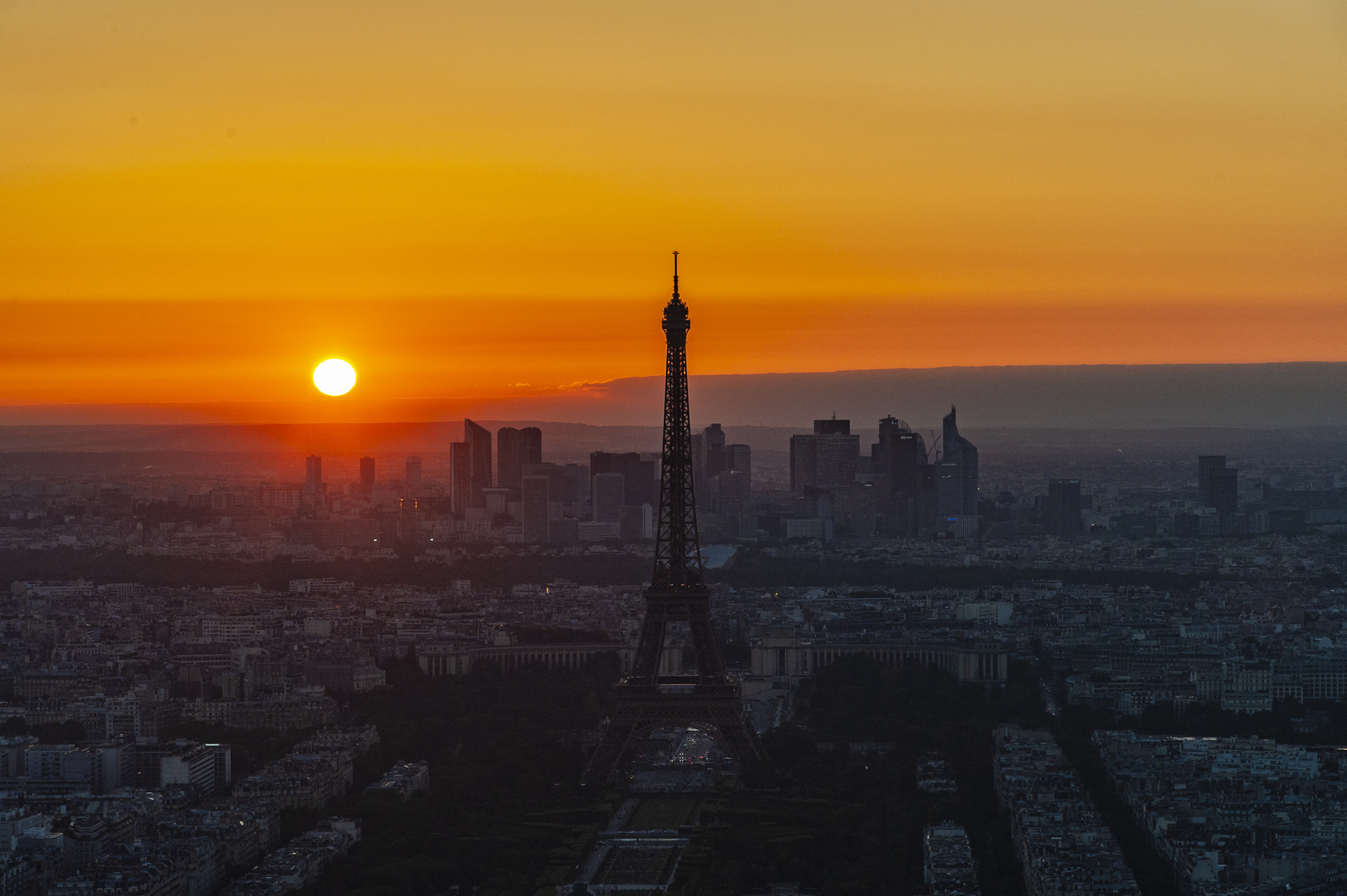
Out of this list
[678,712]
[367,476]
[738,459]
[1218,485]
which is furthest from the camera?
[367,476]

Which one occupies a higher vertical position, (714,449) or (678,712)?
(714,449)

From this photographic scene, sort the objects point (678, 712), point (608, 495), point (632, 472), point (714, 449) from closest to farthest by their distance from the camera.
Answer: point (678, 712) < point (608, 495) < point (632, 472) < point (714, 449)

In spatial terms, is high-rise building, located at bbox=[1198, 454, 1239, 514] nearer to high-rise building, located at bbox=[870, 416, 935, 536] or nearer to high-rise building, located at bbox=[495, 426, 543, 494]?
high-rise building, located at bbox=[870, 416, 935, 536]

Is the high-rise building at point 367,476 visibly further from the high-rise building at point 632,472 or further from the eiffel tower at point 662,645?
the eiffel tower at point 662,645

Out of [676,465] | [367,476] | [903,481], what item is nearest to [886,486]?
[903,481]

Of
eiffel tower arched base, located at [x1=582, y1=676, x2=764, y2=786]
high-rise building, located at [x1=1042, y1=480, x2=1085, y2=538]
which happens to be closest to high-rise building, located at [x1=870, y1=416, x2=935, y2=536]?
high-rise building, located at [x1=1042, y1=480, x2=1085, y2=538]

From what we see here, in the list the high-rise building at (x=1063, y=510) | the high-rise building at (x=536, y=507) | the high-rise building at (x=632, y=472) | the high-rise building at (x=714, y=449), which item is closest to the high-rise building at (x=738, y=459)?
the high-rise building at (x=714, y=449)

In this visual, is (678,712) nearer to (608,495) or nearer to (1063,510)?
(608,495)
